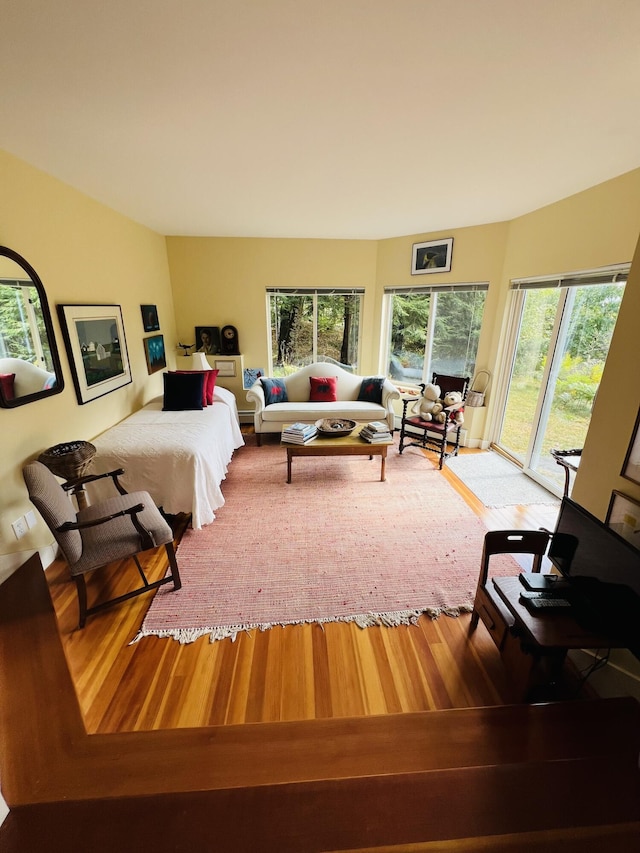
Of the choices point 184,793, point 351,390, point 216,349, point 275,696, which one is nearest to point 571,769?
point 275,696

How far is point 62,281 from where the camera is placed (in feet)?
8.40

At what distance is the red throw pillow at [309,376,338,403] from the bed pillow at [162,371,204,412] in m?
1.50

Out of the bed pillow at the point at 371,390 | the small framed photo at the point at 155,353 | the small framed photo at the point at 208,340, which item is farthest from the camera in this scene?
the small framed photo at the point at 208,340

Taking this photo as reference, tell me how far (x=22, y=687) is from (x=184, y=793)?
31.2 inches

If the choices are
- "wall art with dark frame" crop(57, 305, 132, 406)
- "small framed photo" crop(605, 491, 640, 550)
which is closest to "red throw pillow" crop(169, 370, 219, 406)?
"wall art with dark frame" crop(57, 305, 132, 406)

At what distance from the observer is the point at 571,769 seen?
44.7 inches

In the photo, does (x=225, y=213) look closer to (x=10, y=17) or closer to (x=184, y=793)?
(x=10, y=17)

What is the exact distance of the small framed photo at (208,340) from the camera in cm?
490

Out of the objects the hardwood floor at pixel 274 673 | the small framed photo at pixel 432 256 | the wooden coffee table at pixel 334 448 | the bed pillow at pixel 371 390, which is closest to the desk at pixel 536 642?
the hardwood floor at pixel 274 673

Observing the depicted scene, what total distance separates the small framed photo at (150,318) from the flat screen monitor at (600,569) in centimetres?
425

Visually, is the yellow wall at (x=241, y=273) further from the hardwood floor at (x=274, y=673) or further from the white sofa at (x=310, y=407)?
the hardwood floor at (x=274, y=673)

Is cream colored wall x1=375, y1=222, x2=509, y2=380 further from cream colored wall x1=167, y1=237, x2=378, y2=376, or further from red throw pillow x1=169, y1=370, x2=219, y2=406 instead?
red throw pillow x1=169, y1=370, x2=219, y2=406

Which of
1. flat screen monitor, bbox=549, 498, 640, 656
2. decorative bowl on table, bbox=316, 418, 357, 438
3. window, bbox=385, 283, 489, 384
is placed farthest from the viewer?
window, bbox=385, 283, 489, 384

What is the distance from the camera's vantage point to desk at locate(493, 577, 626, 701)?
1312mm
